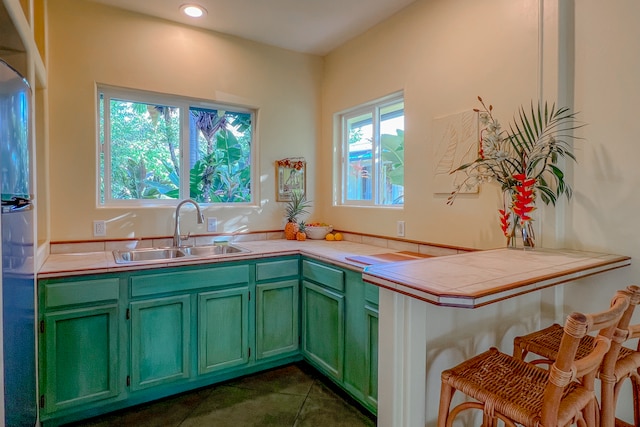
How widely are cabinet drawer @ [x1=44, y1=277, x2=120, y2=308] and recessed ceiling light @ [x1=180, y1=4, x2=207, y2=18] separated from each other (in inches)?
75.3

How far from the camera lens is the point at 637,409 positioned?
1403mm

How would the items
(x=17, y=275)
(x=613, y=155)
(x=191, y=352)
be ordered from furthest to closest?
(x=191, y=352) < (x=613, y=155) < (x=17, y=275)

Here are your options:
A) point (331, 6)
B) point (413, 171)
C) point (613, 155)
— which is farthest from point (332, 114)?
point (613, 155)

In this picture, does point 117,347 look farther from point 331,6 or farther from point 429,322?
point 331,6

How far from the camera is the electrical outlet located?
2.48m

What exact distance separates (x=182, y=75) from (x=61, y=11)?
811mm

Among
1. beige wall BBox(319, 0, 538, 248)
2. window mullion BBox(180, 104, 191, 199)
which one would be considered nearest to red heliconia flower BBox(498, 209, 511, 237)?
beige wall BBox(319, 0, 538, 248)

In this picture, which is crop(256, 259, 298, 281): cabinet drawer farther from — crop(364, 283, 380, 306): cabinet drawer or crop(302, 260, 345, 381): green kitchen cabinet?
crop(364, 283, 380, 306): cabinet drawer

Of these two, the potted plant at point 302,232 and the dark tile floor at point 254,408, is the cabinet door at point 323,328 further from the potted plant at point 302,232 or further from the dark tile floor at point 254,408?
the potted plant at point 302,232

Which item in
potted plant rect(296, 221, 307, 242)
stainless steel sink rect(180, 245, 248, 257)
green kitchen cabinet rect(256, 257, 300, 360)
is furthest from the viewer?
potted plant rect(296, 221, 307, 242)

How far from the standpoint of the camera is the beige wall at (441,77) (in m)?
1.95

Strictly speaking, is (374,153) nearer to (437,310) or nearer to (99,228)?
(437,310)

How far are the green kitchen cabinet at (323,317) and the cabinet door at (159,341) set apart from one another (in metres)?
0.82

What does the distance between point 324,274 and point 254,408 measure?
35.7 inches
